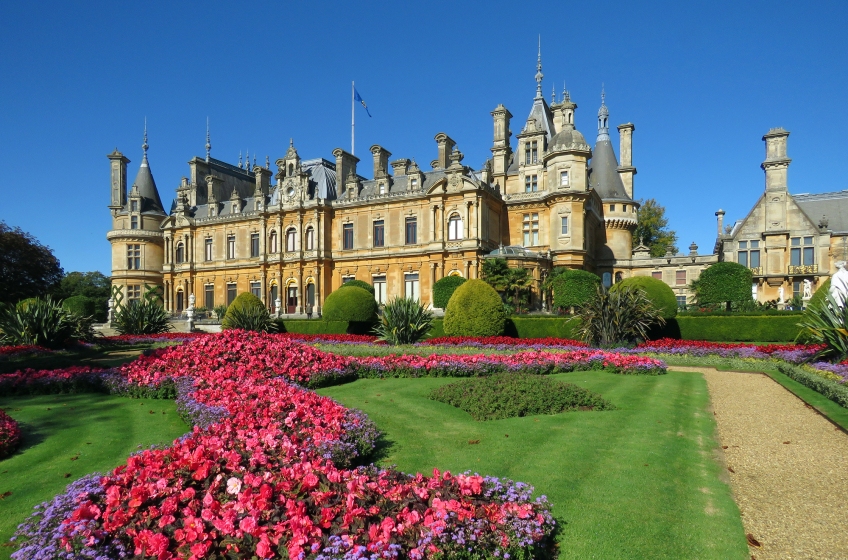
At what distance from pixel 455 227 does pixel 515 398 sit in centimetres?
2625

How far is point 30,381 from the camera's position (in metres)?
10.4

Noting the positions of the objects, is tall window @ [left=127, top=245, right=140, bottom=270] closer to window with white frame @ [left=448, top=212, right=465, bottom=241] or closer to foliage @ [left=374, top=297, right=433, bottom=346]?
window with white frame @ [left=448, top=212, right=465, bottom=241]

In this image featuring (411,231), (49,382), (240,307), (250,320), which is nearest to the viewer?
(49,382)

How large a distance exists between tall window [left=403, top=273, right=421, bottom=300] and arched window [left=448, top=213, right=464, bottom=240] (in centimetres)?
396

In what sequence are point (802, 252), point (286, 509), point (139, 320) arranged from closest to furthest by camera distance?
point (286, 509), point (139, 320), point (802, 252)

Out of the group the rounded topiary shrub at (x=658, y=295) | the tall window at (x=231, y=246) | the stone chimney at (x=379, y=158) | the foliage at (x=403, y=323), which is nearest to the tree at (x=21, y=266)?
the tall window at (x=231, y=246)

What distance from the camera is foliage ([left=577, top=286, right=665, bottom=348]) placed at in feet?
55.5

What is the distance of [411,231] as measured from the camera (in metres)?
36.4

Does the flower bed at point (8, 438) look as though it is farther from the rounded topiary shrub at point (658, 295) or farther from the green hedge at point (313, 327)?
the rounded topiary shrub at point (658, 295)

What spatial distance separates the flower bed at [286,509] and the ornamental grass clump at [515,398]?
125 inches

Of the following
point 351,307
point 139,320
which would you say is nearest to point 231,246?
point 139,320

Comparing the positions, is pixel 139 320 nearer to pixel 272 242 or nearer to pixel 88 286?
pixel 272 242

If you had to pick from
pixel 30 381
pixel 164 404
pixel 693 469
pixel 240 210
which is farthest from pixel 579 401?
pixel 240 210

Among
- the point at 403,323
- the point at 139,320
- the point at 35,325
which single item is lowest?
the point at 139,320
